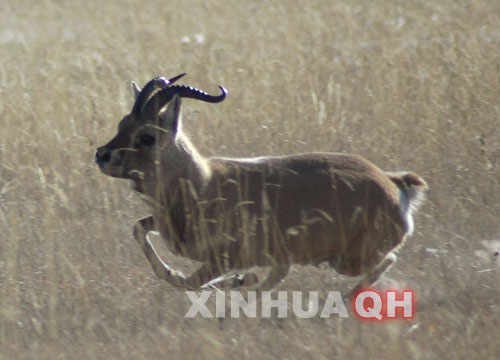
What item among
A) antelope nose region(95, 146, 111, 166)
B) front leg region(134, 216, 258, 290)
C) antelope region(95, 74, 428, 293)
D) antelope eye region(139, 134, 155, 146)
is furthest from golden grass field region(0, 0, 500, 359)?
antelope eye region(139, 134, 155, 146)

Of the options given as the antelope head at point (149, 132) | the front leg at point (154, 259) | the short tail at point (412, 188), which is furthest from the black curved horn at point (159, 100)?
the short tail at point (412, 188)

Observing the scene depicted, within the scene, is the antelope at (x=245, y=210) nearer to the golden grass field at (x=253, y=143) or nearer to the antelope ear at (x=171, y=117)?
the antelope ear at (x=171, y=117)

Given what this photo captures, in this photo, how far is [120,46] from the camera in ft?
39.6

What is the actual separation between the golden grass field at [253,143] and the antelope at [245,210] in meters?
0.35

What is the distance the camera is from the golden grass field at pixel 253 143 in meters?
5.69

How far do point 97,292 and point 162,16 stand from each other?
858 cm

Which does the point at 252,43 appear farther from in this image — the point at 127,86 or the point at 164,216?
the point at 164,216

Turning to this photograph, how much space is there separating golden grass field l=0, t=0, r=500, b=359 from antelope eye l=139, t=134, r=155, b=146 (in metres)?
0.95

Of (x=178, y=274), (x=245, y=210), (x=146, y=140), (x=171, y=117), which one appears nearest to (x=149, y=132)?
(x=146, y=140)

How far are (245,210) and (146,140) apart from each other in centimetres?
82

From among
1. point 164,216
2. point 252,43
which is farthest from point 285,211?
point 252,43

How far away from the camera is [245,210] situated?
6391mm

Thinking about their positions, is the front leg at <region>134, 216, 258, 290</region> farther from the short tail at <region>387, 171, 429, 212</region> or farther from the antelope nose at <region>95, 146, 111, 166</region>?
the short tail at <region>387, 171, 429, 212</region>

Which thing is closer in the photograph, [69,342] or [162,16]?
[69,342]
